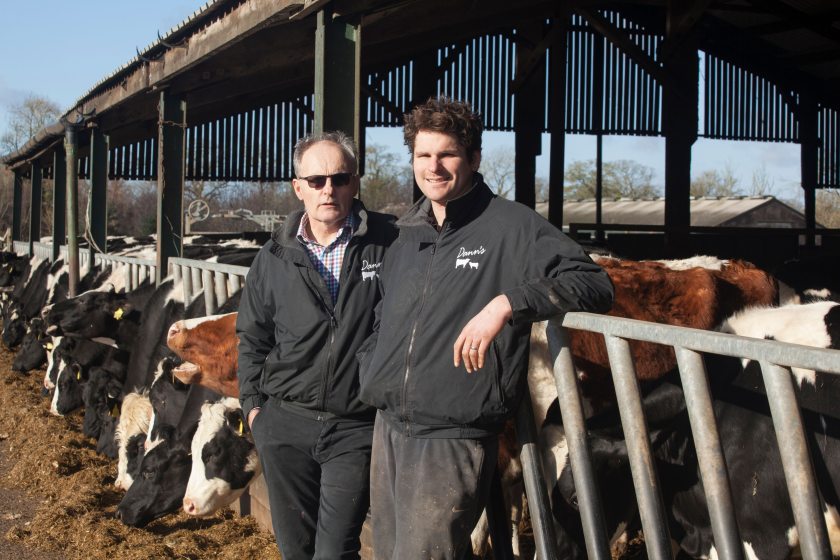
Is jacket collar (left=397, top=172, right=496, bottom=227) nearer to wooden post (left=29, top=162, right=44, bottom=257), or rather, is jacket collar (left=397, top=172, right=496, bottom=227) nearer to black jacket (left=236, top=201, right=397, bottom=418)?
black jacket (left=236, top=201, right=397, bottom=418)

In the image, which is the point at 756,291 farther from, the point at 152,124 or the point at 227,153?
the point at 227,153

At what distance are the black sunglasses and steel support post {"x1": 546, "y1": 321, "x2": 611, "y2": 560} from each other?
3.32 ft

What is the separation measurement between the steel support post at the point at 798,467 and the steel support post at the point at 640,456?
19.0 inches

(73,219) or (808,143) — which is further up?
(808,143)

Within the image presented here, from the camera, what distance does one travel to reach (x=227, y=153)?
50.3 ft

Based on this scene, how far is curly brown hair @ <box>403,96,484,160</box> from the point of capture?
2.64 metres

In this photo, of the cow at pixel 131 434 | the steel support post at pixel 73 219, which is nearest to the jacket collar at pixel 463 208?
the cow at pixel 131 434

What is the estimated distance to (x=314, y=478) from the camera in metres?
3.24

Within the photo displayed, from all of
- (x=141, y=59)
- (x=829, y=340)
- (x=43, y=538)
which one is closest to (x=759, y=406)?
(x=829, y=340)

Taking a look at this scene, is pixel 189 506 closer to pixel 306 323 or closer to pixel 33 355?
pixel 306 323

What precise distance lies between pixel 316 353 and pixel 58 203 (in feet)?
45.7

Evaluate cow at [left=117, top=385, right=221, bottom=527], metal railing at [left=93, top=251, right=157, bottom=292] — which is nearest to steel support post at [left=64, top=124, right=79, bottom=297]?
metal railing at [left=93, top=251, right=157, bottom=292]

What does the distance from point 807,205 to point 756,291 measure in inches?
538

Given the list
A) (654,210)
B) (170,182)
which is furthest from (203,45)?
(654,210)
